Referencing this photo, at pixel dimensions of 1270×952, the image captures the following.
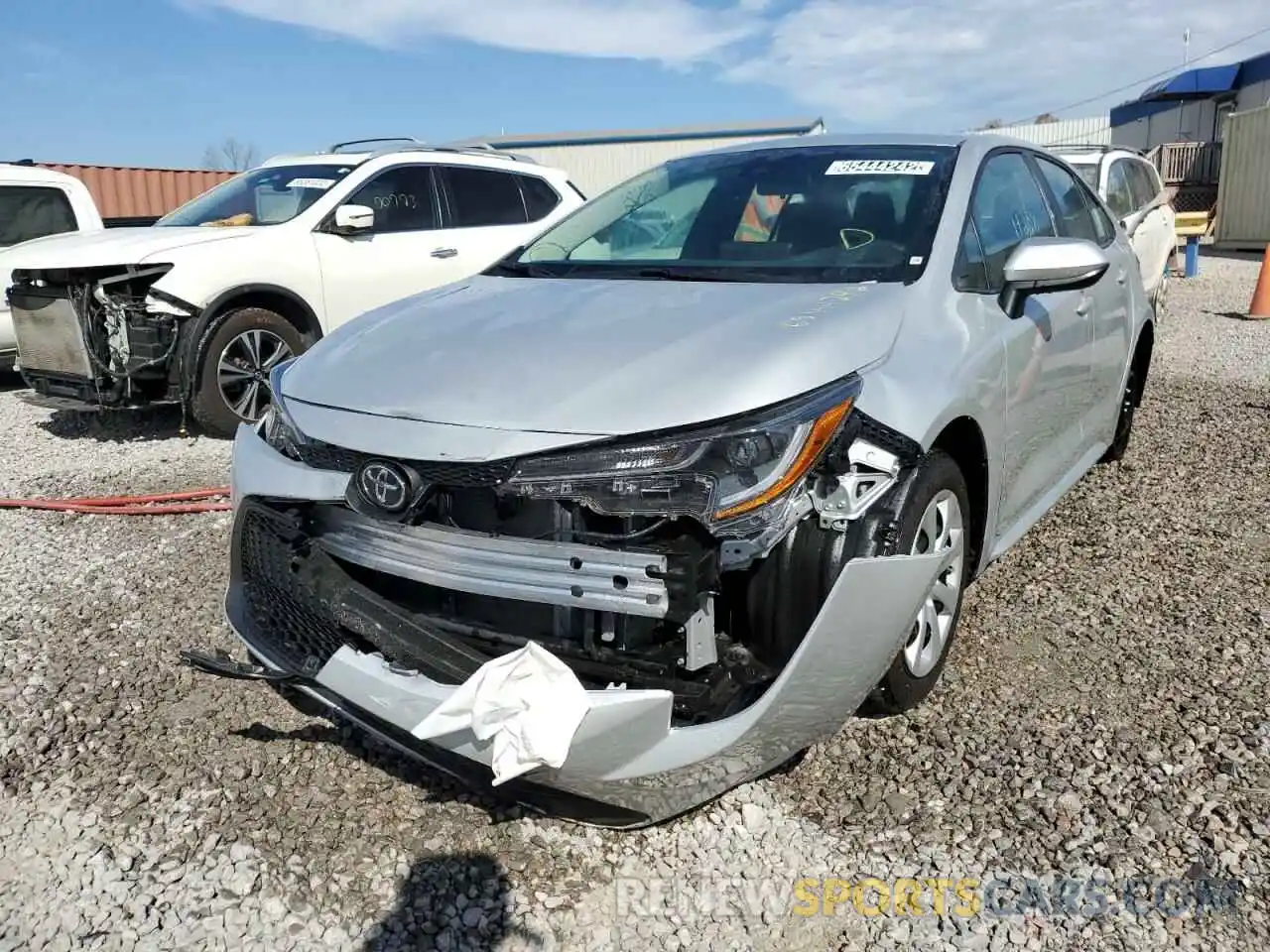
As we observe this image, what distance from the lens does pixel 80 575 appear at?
14.1ft

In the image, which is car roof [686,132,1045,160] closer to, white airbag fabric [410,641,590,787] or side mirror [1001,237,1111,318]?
side mirror [1001,237,1111,318]

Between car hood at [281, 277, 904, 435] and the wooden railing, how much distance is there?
26021mm

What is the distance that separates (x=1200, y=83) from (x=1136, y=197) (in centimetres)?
2497

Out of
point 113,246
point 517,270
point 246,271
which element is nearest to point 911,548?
point 517,270

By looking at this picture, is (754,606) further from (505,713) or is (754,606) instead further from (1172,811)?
(1172,811)

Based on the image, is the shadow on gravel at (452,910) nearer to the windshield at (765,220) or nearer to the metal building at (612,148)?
the windshield at (765,220)

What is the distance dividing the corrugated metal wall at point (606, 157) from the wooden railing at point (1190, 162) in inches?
427

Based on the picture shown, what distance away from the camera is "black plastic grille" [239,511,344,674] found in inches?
96.0

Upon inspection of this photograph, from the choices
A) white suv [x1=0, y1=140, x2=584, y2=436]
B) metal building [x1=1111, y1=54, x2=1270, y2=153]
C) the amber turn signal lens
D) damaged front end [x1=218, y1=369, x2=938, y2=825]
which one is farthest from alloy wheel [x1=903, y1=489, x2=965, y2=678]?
metal building [x1=1111, y1=54, x2=1270, y2=153]

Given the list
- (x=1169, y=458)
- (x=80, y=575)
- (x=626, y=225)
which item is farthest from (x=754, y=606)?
(x=1169, y=458)

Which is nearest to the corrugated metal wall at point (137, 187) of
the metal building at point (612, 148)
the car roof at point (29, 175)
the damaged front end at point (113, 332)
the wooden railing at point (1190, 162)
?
the metal building at point (612, 148)

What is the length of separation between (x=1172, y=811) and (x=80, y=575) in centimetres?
402

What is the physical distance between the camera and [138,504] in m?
5.17

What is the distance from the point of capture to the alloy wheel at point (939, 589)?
2713 mm
